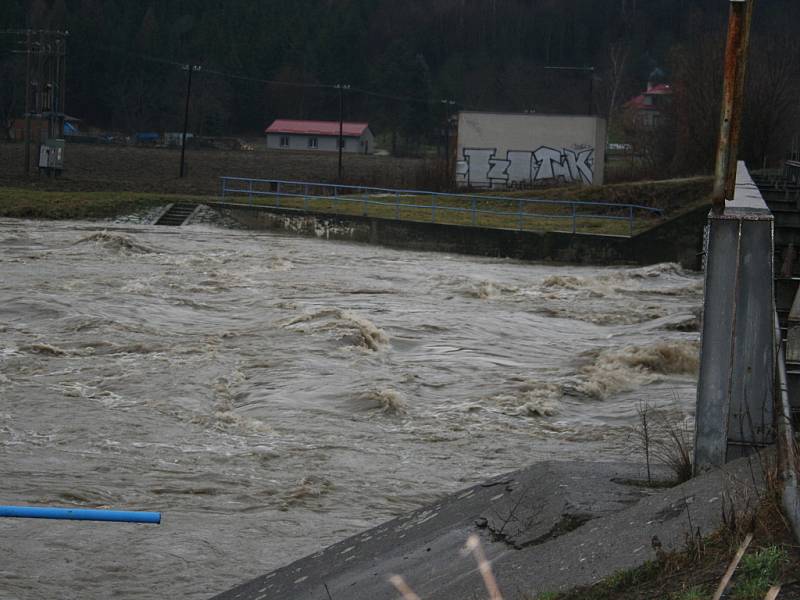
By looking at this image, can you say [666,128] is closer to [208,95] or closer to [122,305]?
[122,305]

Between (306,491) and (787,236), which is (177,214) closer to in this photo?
(787,236)

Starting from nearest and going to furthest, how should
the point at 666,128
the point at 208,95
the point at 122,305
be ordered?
the point at 122,305, the point at 666,128, the point at 208,95

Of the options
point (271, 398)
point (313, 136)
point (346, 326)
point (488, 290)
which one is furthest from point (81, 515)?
point (313, 136)

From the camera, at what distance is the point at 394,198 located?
161 feet

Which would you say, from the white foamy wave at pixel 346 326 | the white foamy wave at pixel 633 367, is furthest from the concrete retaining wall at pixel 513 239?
the white foamy wave at pixel 633 367

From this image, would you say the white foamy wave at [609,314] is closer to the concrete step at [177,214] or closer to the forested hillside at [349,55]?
the concrete step at [177,214]

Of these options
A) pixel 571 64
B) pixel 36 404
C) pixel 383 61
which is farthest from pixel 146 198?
pixel 571 64

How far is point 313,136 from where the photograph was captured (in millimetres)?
113312

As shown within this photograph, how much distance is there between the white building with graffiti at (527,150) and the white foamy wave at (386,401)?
1528 inches

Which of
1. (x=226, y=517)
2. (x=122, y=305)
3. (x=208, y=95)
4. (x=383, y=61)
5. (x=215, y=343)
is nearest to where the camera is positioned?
(x=226, y=517)

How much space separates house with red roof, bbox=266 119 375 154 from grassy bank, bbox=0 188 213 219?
69.7 m

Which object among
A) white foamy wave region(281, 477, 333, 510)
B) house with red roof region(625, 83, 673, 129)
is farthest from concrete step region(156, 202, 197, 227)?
white foamy wave region(281, 477, 333, 510)

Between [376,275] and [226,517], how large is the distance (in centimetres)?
2073

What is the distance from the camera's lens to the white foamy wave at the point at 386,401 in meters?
14.3
